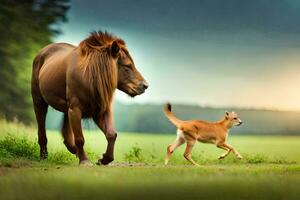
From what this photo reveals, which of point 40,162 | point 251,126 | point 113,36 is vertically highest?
point 113,36

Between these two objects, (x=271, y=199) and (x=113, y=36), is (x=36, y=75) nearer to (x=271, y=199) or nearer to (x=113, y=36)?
(x=113, y=36)

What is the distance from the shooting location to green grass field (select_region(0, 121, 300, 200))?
198 inches

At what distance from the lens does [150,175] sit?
17.1ft

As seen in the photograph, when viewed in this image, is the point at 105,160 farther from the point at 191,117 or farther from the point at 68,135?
the point at 191,117

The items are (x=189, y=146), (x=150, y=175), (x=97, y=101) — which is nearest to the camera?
(x=150, y=175)

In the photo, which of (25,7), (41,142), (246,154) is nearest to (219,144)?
(246,154)

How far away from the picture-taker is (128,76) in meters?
5.85

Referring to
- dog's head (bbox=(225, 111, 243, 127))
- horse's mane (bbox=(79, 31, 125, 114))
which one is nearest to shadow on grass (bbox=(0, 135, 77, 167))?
horse's mane (bbox=(79, 31, 125, 114))

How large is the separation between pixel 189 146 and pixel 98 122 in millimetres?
800

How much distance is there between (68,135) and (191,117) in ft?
3.11

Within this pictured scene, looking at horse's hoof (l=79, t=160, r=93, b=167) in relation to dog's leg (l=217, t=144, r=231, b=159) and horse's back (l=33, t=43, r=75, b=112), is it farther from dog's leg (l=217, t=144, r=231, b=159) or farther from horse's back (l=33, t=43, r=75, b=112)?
dog's leg (l=217, t=144, r=231, b=159)

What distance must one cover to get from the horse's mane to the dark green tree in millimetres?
708

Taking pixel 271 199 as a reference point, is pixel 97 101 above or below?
above

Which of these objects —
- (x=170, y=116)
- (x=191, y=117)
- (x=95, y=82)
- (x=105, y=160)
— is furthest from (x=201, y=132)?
(x=95, y=82)
